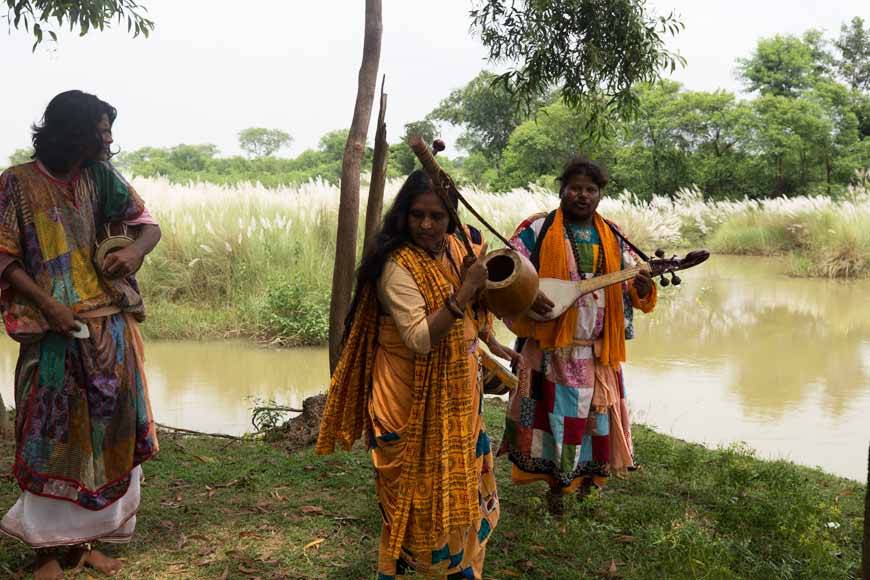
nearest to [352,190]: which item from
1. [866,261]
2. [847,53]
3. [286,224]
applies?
[286,224]

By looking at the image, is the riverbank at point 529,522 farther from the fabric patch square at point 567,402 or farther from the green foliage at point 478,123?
the green foliage at point 478,123

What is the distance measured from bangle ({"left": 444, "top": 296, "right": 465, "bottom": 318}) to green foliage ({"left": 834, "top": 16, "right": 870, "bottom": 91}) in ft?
104

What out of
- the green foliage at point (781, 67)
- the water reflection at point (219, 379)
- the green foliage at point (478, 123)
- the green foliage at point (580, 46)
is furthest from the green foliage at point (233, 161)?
the green foliage at point (580, 46)

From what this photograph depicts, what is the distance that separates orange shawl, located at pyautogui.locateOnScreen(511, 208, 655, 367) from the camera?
3.46 metres

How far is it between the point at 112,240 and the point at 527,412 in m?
1.92

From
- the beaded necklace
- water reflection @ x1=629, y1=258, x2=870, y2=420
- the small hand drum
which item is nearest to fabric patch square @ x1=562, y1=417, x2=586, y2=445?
the beaded necklace

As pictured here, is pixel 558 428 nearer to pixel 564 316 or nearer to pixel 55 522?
pixel 564 316

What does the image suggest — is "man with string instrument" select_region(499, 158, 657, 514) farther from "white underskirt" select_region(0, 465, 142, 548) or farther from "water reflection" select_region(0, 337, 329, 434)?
"water reflection" select_region(0, 337, 329, 434)

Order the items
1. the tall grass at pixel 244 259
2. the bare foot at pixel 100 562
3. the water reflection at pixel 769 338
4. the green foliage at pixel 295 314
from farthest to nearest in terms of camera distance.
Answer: the tall grass at pixel 244 259 → the green foliage at pixel 295 314 → the water reflection at pixel 769 338 → the bare foot at pixel 100 562

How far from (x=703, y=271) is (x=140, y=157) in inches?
1576

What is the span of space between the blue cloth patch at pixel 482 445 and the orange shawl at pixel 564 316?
94cm

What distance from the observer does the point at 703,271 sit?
15.1 metres

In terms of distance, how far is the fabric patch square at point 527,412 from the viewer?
3.56 meters

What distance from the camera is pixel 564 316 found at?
11.4ft
